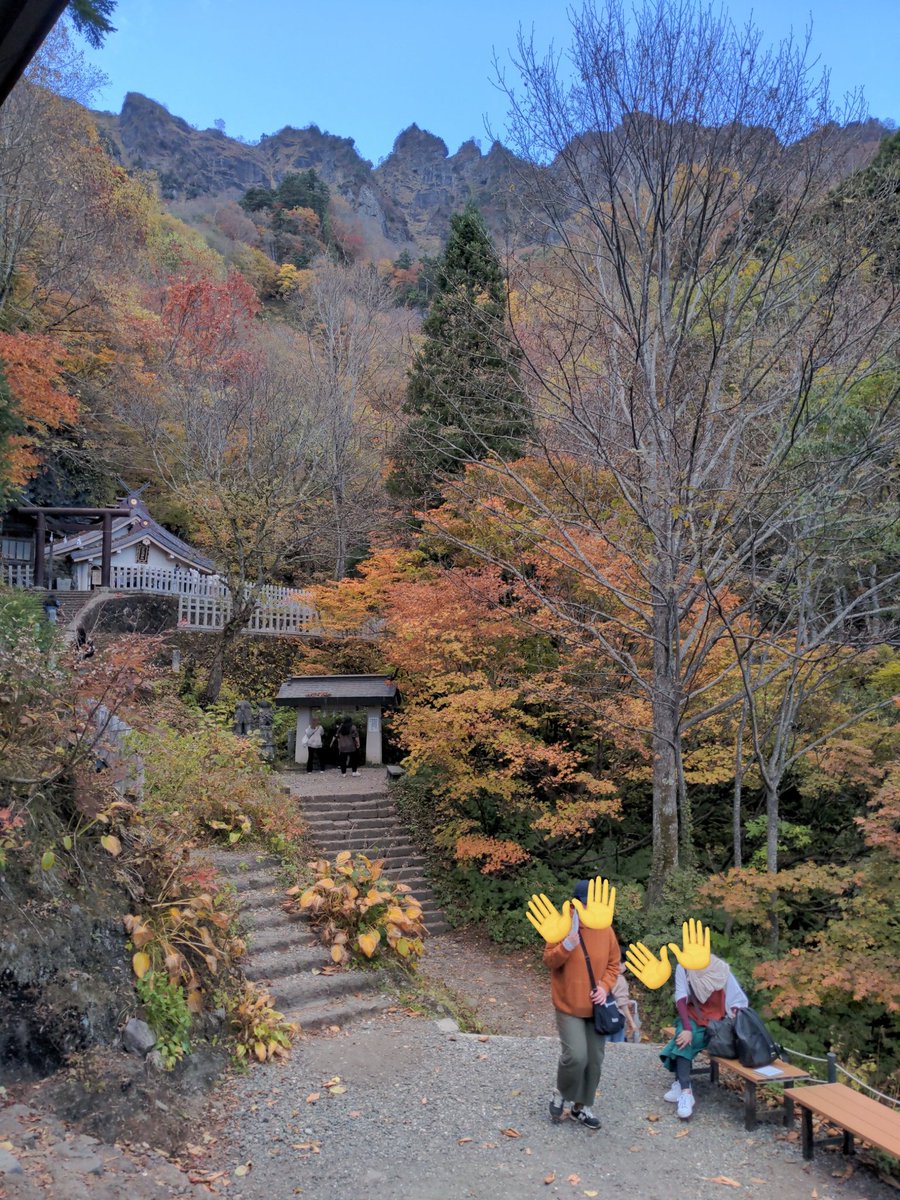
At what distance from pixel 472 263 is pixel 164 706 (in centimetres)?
1188

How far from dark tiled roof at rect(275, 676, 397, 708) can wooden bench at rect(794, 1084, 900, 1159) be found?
37.8ft

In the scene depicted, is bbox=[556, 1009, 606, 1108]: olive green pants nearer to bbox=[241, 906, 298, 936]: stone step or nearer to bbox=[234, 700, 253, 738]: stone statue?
bbox=[241, 906, 298, 936]: stone step

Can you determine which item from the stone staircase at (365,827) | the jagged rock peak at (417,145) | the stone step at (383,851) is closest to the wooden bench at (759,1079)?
the stone staircase at (365,827)

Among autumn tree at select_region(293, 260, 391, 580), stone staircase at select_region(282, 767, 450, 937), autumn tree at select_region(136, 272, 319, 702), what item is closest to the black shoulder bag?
stone staircase at select_region(282, 767, 450, 937)

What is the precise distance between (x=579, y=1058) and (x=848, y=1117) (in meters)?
1.44

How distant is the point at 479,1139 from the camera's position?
15.3 ft

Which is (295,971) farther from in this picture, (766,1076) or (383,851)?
(383,851)

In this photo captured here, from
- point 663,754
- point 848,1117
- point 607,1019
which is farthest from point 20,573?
point 848,1117

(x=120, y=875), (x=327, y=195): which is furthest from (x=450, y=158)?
(x=120, y=875)

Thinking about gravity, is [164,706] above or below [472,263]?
below

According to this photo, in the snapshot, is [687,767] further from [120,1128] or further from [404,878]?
[120,1128]

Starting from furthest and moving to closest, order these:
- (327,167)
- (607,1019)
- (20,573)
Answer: (327,167)
(20,573)
(607,1019)

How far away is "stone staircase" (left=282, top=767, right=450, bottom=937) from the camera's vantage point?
12148mm

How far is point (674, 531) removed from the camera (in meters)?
8.11
